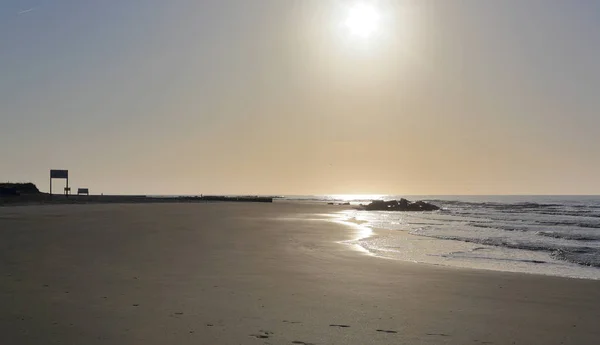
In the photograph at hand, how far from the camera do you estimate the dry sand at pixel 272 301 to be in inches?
271

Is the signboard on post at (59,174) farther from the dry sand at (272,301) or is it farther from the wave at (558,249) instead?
the wave at (558,249)

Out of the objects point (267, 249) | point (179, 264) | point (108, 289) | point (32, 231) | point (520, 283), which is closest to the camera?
point (108, 289)

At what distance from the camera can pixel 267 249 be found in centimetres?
1814

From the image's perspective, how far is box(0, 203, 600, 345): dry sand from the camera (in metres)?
6.87

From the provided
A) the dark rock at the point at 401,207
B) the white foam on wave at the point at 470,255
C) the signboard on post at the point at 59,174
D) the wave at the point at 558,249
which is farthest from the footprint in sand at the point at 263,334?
the signboard on post at the point at 59,174

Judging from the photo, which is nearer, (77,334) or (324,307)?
(77,334)

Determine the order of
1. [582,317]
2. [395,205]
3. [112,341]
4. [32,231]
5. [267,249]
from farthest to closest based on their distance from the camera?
1. [395,205]
2. [32,231]
3. [267,249]
4. [582,317]
5. [112,341]

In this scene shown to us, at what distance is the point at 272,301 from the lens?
29.7 feet

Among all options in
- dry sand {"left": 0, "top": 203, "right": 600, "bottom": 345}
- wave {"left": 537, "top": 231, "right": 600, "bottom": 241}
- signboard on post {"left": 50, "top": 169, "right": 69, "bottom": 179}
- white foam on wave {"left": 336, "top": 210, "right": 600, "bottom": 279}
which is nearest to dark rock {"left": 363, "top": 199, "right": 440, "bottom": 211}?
wave {"left": 537, "top": 231, "right": 600, "bottom": 241}

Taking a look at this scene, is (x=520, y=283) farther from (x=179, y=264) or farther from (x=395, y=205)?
(x=395, y=205)

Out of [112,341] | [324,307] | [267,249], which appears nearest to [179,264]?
[267,249]

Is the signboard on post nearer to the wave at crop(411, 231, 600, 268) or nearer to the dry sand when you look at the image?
the dry sand

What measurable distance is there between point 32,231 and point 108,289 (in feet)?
50.7

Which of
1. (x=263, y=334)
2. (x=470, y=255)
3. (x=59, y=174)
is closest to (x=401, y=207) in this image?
(x=59, y=174)
